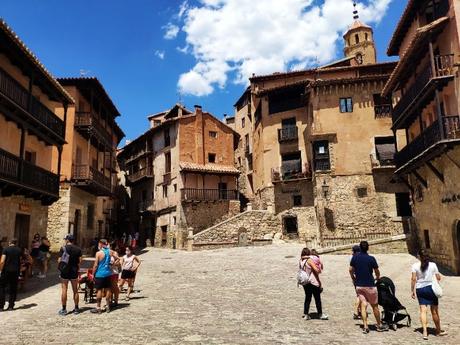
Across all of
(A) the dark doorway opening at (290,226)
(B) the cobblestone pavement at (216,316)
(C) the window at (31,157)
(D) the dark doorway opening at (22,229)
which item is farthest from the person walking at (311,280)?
(A) the dark doorway opening at (290,226)

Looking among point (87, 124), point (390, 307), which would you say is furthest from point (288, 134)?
point (390, 307)

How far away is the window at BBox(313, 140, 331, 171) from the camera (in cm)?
3219

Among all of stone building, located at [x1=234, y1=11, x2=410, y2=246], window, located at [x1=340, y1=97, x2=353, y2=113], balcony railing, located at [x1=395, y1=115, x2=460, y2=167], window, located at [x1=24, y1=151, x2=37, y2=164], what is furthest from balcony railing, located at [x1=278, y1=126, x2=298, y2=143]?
window, located at [x1=24, y1=151, x2=37, y2=164]

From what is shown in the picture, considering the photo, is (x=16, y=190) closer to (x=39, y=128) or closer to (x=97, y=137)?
(x=39, y=128)

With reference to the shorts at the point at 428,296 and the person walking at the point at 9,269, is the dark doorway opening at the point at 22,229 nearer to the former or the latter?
the person walking at the point at 9,269

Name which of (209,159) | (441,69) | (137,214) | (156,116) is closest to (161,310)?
(441,69)

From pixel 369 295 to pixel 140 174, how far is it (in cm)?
3682

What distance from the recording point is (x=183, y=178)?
35.7 m

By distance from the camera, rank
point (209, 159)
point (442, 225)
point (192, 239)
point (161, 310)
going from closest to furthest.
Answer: point (161, 310)
point (442, 225)
point (192, 239)
point (209, 159)

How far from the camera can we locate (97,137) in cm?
2695

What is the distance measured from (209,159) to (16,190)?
941 inches

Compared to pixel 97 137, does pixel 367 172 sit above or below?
below

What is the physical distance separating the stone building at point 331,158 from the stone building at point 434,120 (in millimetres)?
7464

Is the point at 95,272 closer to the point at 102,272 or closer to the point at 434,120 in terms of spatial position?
the point at 102,272
